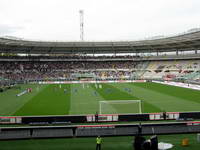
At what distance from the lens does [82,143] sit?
40.3ft

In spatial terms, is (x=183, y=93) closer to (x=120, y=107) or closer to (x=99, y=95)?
(x=99, y=95)

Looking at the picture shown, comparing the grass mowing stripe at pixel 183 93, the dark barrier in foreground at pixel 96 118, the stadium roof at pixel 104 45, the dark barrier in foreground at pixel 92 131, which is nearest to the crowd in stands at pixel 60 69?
the stadium roof at pixel 104 45

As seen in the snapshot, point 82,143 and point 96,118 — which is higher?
point 96,118

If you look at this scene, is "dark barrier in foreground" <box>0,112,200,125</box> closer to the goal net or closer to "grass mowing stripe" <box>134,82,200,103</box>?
the goal net

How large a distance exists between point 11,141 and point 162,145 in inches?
376

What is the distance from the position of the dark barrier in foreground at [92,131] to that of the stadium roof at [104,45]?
132 feet

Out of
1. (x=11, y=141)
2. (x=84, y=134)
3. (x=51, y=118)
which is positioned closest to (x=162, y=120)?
(x=84, y=134)

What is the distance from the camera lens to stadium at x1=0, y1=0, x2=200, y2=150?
43.0ft

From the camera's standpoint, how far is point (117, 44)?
6769 cm

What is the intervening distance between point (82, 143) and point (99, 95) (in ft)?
61.5

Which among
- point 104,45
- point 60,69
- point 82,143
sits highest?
point 104,45

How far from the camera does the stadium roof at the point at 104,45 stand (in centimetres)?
5488

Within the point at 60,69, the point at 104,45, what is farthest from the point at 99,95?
the point at 60,69

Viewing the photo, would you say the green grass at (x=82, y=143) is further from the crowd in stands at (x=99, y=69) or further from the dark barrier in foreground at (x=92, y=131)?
the crowd in stands at (x=99, y=69)
